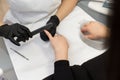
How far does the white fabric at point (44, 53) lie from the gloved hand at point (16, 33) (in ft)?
0.19

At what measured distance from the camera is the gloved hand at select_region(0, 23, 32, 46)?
1.03 m

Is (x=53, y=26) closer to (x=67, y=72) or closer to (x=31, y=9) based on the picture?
(x=31, y=9)

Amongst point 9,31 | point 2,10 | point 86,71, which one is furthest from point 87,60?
point 2,10

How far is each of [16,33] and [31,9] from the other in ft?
0.60

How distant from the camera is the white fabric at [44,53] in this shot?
988 mm

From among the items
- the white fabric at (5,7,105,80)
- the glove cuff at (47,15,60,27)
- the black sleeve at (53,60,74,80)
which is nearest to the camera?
the black sleeve at (53,60,74,80)

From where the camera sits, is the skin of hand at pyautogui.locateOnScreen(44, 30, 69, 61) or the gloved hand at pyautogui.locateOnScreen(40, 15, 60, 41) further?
the gloved hand at pyautogui.locateOnScreen(40, 15, 60, 41)

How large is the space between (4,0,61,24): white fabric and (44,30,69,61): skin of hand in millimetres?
160

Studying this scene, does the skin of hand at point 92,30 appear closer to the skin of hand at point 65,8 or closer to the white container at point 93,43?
the white container at point 93,43

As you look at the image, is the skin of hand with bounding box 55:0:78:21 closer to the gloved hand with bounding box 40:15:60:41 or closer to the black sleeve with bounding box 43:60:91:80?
the gloved hand with bounding box 40:15:60:41

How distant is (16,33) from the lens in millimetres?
1021

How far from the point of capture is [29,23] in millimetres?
1186

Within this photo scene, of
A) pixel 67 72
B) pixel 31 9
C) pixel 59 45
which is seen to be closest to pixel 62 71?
pixel 67 72

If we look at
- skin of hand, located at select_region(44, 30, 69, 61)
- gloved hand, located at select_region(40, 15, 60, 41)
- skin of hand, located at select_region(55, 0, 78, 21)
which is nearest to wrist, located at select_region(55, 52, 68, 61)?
skin of hand, located at select_region(44, 30, 69, 61)
